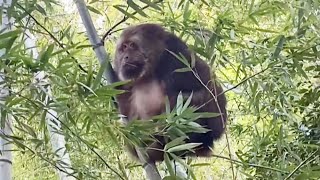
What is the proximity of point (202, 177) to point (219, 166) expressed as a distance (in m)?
0.09

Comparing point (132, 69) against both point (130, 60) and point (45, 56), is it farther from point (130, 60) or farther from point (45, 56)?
point (45, 56)

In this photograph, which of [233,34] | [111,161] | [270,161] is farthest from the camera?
[270,161]

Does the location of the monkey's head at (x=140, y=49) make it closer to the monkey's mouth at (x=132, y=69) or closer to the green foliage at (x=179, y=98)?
the monkey's mouth at (x=132, y=69)

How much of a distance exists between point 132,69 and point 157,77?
143 mm

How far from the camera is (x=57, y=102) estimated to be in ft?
3.92

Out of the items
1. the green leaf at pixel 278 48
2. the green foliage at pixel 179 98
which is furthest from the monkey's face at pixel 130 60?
the green leaf at pixel 278 48

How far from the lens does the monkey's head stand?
6.76 ft

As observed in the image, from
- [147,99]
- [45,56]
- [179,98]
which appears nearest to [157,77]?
[147,99]

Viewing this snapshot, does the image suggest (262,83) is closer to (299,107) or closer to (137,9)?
(137,9)

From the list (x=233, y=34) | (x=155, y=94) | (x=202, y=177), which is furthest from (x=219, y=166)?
(x=233, y=34)

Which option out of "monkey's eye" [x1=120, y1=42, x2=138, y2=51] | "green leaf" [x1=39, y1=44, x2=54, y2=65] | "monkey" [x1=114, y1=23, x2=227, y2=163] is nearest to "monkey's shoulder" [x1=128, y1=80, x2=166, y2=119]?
"monkey" [x1=114, y1=23, x2=227, y2=163]

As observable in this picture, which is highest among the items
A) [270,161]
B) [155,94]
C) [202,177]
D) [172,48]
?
[172,48]

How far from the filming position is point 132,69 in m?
2.05

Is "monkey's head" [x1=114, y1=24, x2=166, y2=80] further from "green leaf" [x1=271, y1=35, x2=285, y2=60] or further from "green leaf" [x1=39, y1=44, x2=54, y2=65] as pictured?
"green leaf" [x1=39, y1=44, x2=54, y2=65]
